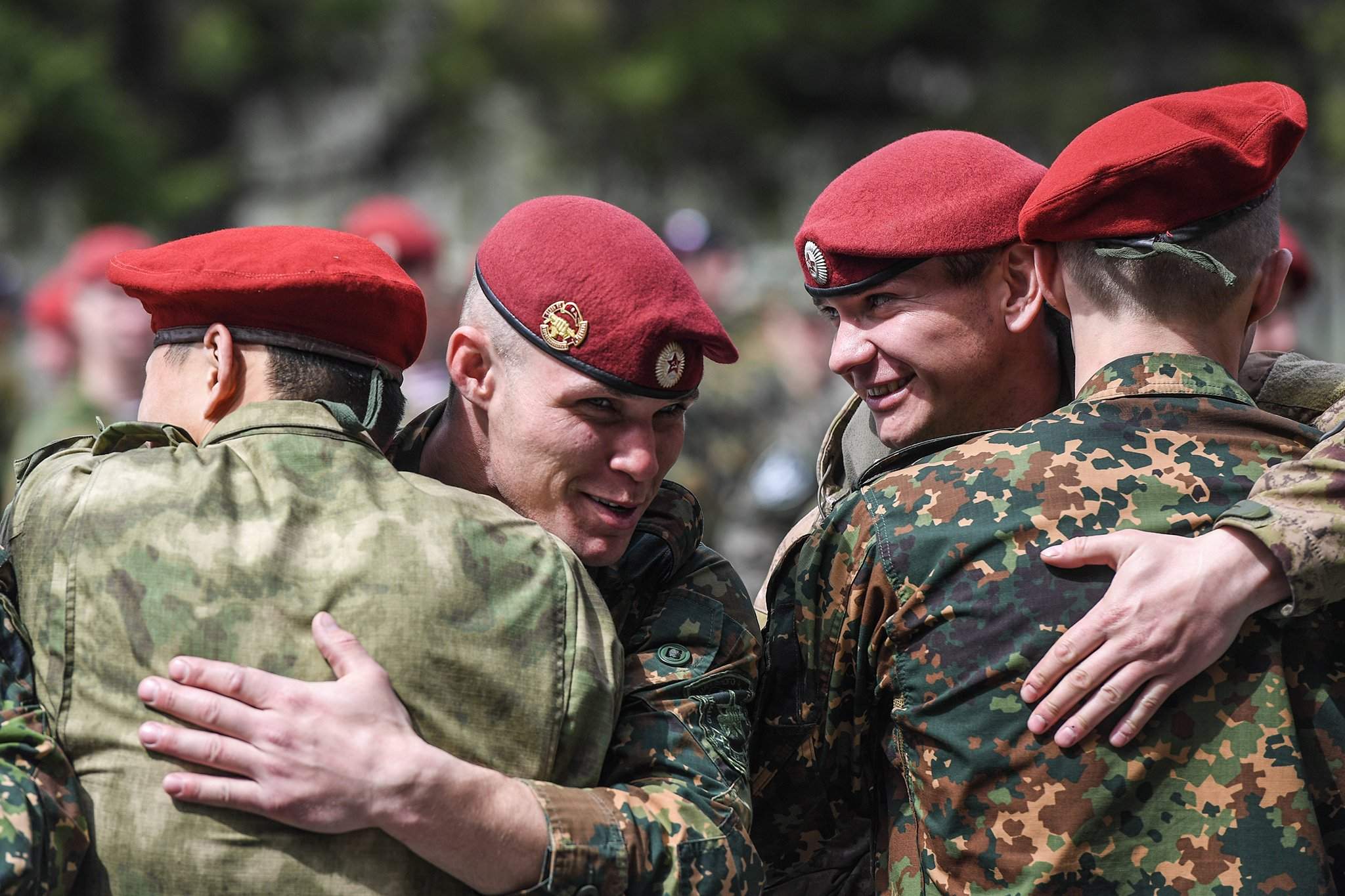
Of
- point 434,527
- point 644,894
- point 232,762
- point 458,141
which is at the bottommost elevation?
point 458,141

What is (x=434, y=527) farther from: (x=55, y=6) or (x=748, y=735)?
(x=55, y=6)

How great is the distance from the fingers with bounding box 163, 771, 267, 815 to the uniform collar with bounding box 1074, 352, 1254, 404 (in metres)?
1.52

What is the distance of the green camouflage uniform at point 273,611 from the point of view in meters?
2.11

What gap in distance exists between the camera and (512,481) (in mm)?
2840

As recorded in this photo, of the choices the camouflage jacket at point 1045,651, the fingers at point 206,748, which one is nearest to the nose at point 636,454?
the camouflage jacket at point 1045,651

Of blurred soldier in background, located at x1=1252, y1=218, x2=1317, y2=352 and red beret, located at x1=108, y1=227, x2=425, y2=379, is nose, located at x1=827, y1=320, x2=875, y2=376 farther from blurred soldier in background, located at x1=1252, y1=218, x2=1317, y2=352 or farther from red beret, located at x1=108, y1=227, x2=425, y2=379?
blurred soldier in background, located at x1=1252, y1=218, x2=1317, y2=352

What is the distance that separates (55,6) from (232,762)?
1213cm

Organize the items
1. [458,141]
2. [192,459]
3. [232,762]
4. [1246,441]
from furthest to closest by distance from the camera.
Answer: [458,141] < [1246,441] < [192,459] < [232,762]

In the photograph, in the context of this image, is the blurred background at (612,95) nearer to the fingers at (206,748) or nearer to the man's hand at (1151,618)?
the man's hand at (1151,618)

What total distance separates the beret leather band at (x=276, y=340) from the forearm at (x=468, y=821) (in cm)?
74

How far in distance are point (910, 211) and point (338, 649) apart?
57.6 inches

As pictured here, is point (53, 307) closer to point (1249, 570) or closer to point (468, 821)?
point (468, 821)

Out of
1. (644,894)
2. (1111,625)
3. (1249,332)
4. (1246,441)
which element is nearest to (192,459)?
(644,894)

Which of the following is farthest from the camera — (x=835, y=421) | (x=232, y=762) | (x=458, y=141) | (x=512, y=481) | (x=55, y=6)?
(x=458, y=141)
